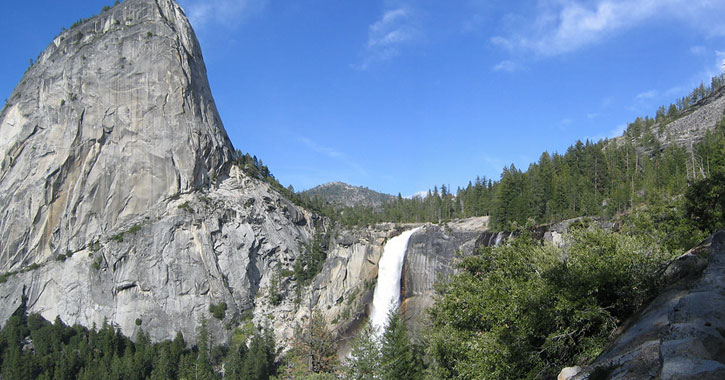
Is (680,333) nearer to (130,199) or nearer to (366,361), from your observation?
(366,361)

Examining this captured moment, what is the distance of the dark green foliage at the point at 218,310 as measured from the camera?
245 ft

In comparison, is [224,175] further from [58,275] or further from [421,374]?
[421,374]

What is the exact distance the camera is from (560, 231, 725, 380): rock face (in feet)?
26.4

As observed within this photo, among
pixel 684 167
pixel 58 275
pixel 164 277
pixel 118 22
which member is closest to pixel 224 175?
pixel 164 277

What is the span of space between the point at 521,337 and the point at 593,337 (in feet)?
8.17

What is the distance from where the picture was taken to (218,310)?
75000 millimetres

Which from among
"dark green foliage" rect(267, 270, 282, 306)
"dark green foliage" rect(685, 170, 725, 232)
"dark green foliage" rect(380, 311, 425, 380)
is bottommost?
"dark green foliage" rect(380, 311, 425, 380)

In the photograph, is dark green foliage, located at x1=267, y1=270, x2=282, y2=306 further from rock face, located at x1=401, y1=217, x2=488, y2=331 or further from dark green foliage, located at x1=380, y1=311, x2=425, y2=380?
dark green foliage, located at x1=380, y1=311, x2=425, y2=380

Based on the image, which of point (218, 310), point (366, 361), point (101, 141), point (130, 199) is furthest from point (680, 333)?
point (101, 141)

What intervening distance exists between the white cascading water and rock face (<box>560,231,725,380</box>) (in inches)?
1879

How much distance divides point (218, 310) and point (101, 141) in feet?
125

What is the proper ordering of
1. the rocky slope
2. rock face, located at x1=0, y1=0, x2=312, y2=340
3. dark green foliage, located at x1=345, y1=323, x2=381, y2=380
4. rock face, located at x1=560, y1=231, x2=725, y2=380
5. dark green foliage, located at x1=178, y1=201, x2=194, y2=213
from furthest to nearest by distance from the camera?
dark green foliage, located at x1=178, y1=201, x2=194, y2=213 < rock face, located at x1=0, y1=0, x2=312, y2=340 < the rocky slope < dark green foliage, located at x1=345, y1=323, x2=381, y2=380 < rock face, located at x1=560, y1=231, x2=725, y2=380

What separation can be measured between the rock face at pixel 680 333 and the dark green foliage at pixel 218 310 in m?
69.7

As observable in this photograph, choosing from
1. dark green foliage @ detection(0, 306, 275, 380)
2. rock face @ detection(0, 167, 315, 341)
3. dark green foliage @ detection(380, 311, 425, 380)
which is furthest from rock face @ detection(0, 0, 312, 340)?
dark green foliage @ detection(380, 311, 425, 380)
